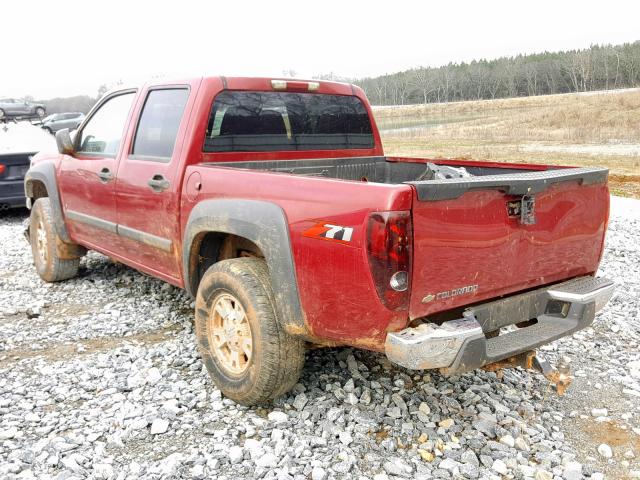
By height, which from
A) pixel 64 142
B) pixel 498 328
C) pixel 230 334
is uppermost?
pixel 64 142

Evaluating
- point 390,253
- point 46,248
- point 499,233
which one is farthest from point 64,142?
point 499,233

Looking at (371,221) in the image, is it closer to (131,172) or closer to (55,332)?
(131,172)

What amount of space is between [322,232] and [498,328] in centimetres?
108

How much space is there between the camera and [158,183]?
3988 mm

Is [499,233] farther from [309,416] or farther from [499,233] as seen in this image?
[309,416]

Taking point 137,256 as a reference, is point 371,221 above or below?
above

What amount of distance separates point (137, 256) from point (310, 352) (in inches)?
60.0

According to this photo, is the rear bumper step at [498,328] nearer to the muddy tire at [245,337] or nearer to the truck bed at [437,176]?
the truck bed at [437,176]

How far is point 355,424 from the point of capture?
128 inches

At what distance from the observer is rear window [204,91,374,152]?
13.3 feet

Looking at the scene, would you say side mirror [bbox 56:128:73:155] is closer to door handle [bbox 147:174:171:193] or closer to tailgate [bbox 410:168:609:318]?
door handle [bbox 147:174:171:193]

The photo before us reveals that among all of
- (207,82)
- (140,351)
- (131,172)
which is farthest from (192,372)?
(207,82)

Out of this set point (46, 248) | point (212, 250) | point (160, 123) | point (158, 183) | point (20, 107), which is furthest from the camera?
point (20, 107)

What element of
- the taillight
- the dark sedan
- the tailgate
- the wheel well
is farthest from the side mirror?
the dark sedan
